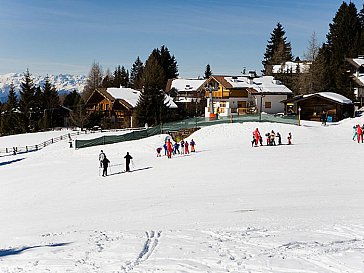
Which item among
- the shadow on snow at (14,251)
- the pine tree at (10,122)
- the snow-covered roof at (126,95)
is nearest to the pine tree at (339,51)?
the snow-covered roof at (126,95)

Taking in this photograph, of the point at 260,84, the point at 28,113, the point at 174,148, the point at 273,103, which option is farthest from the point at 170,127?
the point at 28,113

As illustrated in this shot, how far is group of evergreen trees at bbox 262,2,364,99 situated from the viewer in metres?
66.8

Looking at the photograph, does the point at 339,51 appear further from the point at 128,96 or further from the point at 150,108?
the point at 150,108

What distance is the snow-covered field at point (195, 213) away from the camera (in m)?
9.80

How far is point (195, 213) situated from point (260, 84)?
Answer: 173 ft

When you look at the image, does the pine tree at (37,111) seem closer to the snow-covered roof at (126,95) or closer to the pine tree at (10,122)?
the pine tree at (10,122)

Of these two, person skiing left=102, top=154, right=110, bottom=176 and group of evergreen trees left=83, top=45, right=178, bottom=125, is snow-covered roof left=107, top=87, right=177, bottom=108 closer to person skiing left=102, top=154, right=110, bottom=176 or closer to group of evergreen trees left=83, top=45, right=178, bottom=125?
group of evergreen trees left=83, top=45, right=178, bottom=125

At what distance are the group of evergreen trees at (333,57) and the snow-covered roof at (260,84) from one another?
14.5 feet

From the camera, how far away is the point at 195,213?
14789 millimetres

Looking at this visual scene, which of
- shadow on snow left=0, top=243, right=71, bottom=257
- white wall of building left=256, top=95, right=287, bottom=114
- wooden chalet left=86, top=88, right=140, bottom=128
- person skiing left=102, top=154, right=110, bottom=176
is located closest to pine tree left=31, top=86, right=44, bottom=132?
wooden chalet left=86, top=88, right=140, bottom=128

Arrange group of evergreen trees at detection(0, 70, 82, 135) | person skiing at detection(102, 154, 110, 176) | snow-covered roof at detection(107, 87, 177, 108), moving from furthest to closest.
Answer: group of evergreen trees at detection(0, 70, 82, 135) → snow-covered roof at detection(107, 87, 177, 108) → person skiing at detection(102, 154, 110, 176)

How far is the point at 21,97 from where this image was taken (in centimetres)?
7200

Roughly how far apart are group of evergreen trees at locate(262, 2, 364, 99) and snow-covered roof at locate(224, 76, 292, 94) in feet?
14.5

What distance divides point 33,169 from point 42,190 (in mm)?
9325
